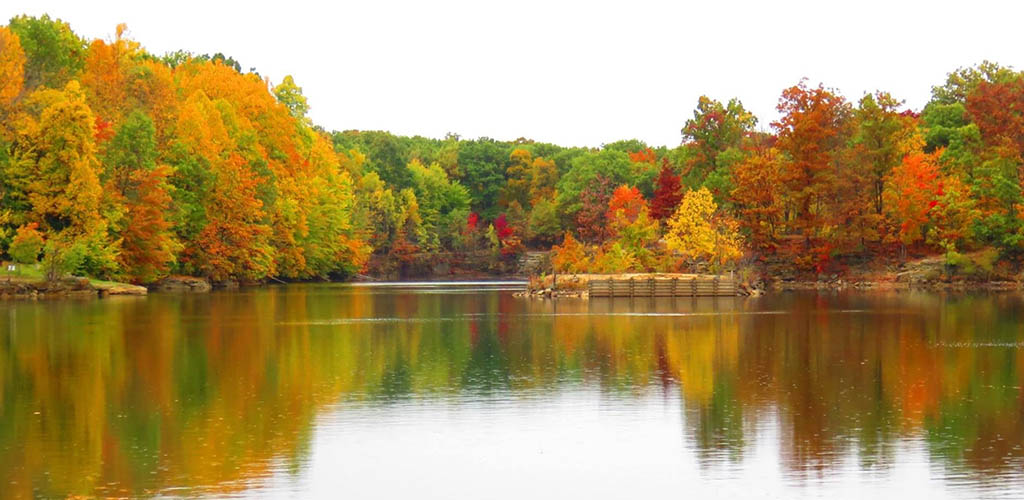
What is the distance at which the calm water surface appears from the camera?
46.2 feet

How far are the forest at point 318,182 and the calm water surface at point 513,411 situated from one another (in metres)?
27.5

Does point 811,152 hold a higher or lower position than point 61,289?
higher

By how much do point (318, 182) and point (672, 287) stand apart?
40.0 metres

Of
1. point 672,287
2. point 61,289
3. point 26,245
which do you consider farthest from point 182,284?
point 672,287

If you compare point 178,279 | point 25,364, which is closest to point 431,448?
point 25,364

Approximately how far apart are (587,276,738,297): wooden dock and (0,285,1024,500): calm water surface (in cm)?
2282

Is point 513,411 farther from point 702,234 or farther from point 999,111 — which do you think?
point 999,111

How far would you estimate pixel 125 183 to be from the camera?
68438 mm

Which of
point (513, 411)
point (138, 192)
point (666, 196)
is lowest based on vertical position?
point (513, 411)

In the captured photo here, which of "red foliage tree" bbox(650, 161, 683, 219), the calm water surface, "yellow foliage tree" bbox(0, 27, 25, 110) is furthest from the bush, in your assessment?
"red foliage tree" bbox(650, 161, 683, 219)

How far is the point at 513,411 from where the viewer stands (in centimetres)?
1953

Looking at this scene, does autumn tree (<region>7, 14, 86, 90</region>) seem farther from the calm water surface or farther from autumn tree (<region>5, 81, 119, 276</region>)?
the calm water surface

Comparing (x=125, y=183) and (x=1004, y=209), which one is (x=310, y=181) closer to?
(x=125, y=183)

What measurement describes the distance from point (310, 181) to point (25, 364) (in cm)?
6595
